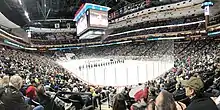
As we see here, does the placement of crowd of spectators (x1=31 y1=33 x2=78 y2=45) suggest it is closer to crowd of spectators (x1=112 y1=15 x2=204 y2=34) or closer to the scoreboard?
crowd of spectators (x1=112 y1=15 x2=204 y2=34)

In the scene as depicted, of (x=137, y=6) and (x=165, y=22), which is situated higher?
(x=137, y=6)

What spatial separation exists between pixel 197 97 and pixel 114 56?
2146 centimetres

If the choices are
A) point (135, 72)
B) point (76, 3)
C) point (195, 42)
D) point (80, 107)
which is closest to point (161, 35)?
point (195, 42)

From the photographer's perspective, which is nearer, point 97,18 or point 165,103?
point 165,103

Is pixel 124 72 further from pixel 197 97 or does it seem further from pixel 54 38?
pixel 54 38

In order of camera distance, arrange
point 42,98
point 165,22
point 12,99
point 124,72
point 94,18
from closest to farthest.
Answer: point 12,99, point 42,98, point 94,18, point 124,72, point 165,22

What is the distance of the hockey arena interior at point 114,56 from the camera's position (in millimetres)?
3184

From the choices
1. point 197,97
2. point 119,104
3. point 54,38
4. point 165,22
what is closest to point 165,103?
point 197,97

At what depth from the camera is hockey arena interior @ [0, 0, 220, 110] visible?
10.4ft

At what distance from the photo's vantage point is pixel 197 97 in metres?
2.25

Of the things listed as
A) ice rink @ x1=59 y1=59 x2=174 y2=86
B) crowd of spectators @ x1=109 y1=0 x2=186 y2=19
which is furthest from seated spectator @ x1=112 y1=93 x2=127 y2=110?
crowd of spectators @ x1=109 y1=0 x2=186 y2=19

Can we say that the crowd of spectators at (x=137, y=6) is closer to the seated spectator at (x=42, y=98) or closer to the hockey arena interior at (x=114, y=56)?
the hockey arena interior at (x=114, y=56)

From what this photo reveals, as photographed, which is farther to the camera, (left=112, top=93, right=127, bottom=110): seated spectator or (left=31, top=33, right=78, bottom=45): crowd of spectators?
(left=31, top=33, right=78, bottom=45): crowd of spectators

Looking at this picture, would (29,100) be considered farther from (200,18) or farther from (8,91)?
(200,18)
